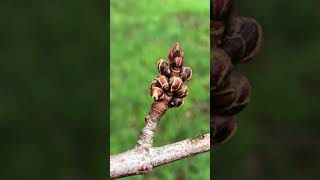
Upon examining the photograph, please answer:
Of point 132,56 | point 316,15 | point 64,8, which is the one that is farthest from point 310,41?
point 132,56

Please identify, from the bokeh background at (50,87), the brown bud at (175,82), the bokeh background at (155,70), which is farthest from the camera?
the bokeh background at (155,70)

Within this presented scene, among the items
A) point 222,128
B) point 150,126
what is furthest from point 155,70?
point 222,128

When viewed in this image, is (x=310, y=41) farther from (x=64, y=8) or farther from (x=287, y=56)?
(x=64, y=8)

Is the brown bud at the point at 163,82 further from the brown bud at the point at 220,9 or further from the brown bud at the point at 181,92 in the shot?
the brown bud at the point at 220,9

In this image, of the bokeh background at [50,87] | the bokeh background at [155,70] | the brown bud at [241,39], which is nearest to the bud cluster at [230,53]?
the brown bud at [241,39]

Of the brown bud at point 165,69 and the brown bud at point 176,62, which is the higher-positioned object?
the brown bud at point 176,62

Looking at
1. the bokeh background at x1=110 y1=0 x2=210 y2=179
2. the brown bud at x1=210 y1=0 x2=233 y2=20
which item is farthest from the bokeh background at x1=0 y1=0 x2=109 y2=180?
the bokeh background at x1=110 y1=0 x2=210 y2=179

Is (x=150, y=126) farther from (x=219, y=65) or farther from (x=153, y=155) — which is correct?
(x=219, y=65)

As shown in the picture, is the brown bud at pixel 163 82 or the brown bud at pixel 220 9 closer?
the brown bud at pixel 220 9
